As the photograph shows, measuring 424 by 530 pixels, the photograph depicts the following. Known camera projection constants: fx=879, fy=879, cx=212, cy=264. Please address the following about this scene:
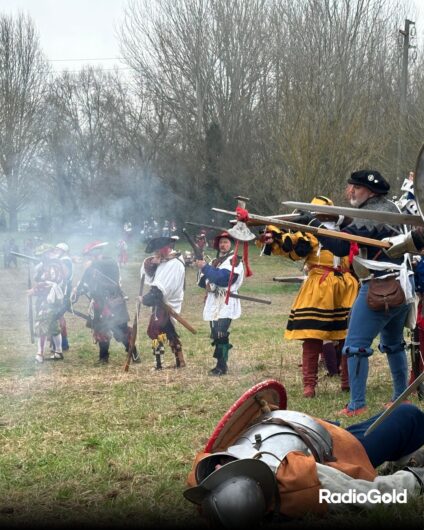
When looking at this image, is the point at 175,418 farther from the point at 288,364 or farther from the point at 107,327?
the point at 107,327

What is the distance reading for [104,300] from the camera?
11273 mm

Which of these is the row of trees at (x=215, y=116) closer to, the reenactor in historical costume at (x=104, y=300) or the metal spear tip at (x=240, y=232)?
the reenactor in historical costume at (x=104, y=300)

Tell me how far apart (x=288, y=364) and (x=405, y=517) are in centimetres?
581

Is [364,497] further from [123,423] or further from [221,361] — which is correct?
[221,361]

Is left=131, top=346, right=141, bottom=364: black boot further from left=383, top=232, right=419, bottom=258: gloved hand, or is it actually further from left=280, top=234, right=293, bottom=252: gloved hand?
left=383, top=232, right=419, bottom=258: gloved hand

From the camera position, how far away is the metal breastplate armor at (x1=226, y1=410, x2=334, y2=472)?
12.3 feet

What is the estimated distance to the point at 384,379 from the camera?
322 inches

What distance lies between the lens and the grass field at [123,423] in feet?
14.1

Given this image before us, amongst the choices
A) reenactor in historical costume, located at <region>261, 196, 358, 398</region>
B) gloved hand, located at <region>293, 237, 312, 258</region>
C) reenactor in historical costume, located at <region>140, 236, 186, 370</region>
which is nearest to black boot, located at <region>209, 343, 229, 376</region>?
reenactor in historical costume, located at <region>140, 236, 186, 370</region>

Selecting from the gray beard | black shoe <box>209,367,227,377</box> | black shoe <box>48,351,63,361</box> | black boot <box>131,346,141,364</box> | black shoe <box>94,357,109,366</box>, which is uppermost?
the gray beard

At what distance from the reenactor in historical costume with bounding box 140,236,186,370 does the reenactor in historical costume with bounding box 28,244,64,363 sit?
1.84m

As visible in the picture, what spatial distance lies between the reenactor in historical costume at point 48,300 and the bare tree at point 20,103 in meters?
2.45

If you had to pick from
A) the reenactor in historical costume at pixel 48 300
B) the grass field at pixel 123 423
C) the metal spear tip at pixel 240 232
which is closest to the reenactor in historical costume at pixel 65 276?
the reenactor in historical costume at pixel 48 300

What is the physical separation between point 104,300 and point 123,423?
4.87m
